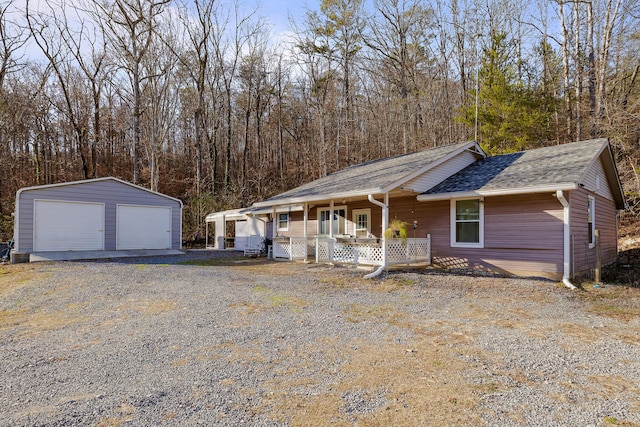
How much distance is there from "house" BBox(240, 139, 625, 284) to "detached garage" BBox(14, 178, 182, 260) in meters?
6.38

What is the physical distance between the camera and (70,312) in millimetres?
6070

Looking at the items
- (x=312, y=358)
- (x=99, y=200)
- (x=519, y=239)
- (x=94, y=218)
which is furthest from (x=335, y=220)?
(x=312, y=358)

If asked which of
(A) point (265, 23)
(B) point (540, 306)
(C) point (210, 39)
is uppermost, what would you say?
(A) point (265, 23)

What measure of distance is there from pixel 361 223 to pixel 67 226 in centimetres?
1094

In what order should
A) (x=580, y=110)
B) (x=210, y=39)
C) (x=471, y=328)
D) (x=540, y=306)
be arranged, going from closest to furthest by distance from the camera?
(x=471, y=328)
(x=540, y=306)
(x=580, y=110)
(x=210, y=39)

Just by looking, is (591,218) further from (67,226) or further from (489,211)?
(67,226)

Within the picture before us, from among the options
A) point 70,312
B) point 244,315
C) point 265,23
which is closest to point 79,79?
point 265,23

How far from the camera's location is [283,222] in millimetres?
17062

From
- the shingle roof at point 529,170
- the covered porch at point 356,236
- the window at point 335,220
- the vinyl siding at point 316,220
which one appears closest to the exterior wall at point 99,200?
the covered porch at point 356,236

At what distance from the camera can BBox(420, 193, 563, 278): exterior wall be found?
29.2 feet

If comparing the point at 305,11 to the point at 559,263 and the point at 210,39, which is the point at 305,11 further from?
the point at 559,263

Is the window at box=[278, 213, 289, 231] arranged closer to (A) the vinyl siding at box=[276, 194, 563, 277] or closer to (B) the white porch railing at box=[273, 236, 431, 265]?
(B) the white porch railing at box=[273, 236, 431, 265]

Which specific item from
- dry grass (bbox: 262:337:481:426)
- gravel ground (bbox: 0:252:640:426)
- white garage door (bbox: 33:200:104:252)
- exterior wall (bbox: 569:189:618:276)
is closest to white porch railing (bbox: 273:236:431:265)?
gravel ground (bbox: 0:252:640:426)

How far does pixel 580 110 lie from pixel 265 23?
20689mm
